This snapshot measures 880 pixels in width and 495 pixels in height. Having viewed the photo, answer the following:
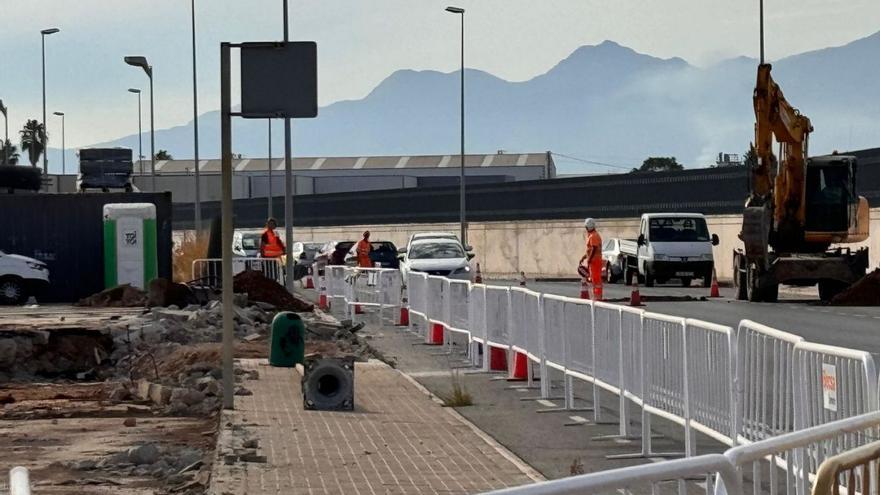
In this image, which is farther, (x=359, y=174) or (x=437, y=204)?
(x=359, y=174)

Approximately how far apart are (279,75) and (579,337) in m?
3.67

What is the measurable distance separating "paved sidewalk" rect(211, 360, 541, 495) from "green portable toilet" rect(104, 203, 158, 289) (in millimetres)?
25389

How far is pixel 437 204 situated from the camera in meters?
86.8

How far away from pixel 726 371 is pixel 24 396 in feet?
39.9

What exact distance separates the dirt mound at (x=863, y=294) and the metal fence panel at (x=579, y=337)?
881 inches

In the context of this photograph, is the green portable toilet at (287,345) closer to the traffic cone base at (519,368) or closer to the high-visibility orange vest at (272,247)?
the traffic cone base at (519,368)

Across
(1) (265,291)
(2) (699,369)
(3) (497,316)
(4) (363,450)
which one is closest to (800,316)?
(1) (265,291)

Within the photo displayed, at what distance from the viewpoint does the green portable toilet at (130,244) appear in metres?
43.2

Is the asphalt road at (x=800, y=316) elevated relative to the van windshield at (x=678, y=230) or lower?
lower

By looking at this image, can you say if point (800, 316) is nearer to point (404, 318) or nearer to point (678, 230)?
point (404, 318)

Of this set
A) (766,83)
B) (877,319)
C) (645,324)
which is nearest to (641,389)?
(645,324)

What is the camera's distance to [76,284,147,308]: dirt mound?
39.3 meters

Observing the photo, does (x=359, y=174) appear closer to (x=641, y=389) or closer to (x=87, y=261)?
(x=87, y=261)

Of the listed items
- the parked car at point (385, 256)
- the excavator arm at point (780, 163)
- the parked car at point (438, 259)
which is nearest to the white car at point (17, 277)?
the parked car at point (438, 259)
